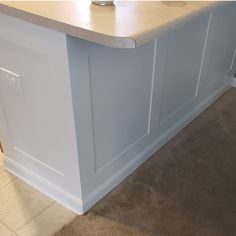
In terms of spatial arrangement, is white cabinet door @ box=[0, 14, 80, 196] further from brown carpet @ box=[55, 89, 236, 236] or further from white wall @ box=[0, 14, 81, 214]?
brown carpet @ box=[55, 89, 236, 236]

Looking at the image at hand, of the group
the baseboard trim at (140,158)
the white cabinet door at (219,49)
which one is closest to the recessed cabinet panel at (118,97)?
the baseboard trim at (140,158)

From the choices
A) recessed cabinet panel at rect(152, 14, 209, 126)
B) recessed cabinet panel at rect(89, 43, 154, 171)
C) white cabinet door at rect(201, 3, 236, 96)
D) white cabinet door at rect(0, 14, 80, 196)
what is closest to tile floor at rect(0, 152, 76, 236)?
white cabinet door at rect(0, 14, 80, 196)

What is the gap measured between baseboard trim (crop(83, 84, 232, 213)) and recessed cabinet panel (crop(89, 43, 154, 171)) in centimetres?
12

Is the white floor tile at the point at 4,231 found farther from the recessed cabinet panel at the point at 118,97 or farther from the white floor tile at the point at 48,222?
the recessed cabinet panel at the point at 118,97

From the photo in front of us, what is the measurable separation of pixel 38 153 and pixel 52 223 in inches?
13.2

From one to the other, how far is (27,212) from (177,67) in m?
1.08

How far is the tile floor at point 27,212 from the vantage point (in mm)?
1470

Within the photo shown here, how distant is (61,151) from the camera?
1.41 meters

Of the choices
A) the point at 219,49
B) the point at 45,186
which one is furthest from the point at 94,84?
the point at 219,49

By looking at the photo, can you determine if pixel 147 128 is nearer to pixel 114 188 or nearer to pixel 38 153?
pixel 114 188

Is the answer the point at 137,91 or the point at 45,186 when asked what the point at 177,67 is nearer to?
the point at 137,91

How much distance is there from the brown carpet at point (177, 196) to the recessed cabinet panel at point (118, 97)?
223 mm

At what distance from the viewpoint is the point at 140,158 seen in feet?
5.89

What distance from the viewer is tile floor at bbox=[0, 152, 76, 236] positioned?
147cm
